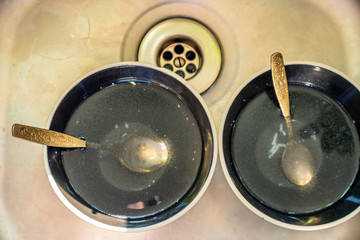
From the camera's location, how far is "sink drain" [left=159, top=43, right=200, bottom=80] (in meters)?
0.48

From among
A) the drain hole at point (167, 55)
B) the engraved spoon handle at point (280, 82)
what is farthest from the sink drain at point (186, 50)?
the engraved spoon handle at point (280, 82)

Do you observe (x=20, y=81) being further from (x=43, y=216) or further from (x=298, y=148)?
(x=298, y=148)

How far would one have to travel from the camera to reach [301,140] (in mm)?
413

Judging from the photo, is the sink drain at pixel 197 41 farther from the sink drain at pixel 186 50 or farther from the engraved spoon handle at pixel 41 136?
the engraved spoon handle at pixel 41 136

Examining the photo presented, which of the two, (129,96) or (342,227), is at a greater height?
(129,96)

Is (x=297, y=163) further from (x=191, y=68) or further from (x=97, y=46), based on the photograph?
(x=97, y=46)

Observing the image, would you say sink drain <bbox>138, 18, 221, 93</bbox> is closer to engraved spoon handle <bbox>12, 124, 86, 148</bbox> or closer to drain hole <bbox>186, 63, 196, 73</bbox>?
drain hole <bbox>186, 63, 196, 73</bbox>

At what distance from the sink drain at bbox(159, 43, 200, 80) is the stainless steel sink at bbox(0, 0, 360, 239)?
5 centimetres

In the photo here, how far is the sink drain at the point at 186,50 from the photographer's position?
47 centimetres

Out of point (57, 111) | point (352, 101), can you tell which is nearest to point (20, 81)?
point (57, 111)

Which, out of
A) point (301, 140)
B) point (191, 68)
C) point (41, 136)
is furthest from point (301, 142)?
point (41, 136)

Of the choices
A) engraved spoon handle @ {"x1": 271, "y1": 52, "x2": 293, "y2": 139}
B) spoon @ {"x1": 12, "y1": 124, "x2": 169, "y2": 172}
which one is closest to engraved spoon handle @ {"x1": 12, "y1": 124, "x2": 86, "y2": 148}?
spoon @ {"x1": 12, "y1": 124, "x2": 169, "y2": 172}

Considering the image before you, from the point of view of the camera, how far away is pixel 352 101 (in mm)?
400

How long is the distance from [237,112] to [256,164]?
0.08 m
